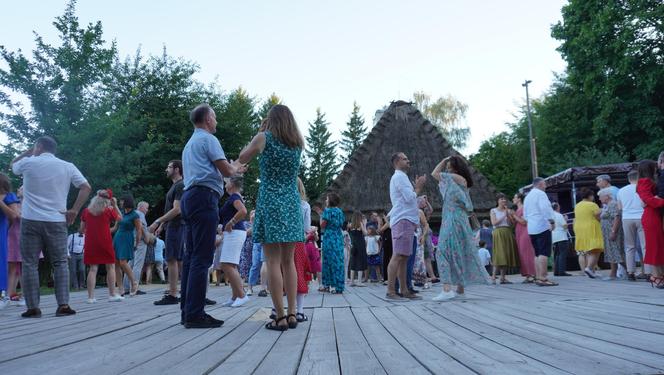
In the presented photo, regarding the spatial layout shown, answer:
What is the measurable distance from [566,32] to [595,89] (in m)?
3.70

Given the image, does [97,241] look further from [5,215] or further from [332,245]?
[332,245]

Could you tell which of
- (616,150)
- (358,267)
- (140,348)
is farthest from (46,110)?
(616,150)

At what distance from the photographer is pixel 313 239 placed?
1089 centimetres

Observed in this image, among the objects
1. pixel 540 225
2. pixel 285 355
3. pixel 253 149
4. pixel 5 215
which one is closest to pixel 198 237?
pixel 253 149

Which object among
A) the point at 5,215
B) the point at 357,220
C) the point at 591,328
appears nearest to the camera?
the point at 591,328

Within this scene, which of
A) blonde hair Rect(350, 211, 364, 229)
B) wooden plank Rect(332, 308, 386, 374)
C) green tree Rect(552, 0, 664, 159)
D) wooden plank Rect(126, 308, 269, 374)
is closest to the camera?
wooden plank Rect(332, 308, 386, 374)

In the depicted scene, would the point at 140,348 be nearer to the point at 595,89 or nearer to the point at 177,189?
the point at 177,189

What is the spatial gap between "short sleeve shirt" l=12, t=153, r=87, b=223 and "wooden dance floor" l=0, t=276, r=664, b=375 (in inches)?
47.5

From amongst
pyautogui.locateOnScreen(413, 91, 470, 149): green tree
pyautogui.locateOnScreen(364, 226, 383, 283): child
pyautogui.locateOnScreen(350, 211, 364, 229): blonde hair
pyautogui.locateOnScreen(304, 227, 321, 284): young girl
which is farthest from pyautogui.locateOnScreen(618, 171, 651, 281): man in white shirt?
pyautogui.locateOnScreen(413, 91, 470, 149): green tree

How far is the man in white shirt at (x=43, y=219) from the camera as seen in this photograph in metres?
5.99

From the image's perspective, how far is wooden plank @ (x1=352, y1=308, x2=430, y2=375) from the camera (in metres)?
2.57

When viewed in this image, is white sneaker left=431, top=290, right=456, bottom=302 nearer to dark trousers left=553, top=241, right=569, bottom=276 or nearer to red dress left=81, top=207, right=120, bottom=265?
red dress left=81, top=207, right=120, bottom=265

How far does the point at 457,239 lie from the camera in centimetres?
736

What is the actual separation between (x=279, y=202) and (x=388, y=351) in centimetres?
181
